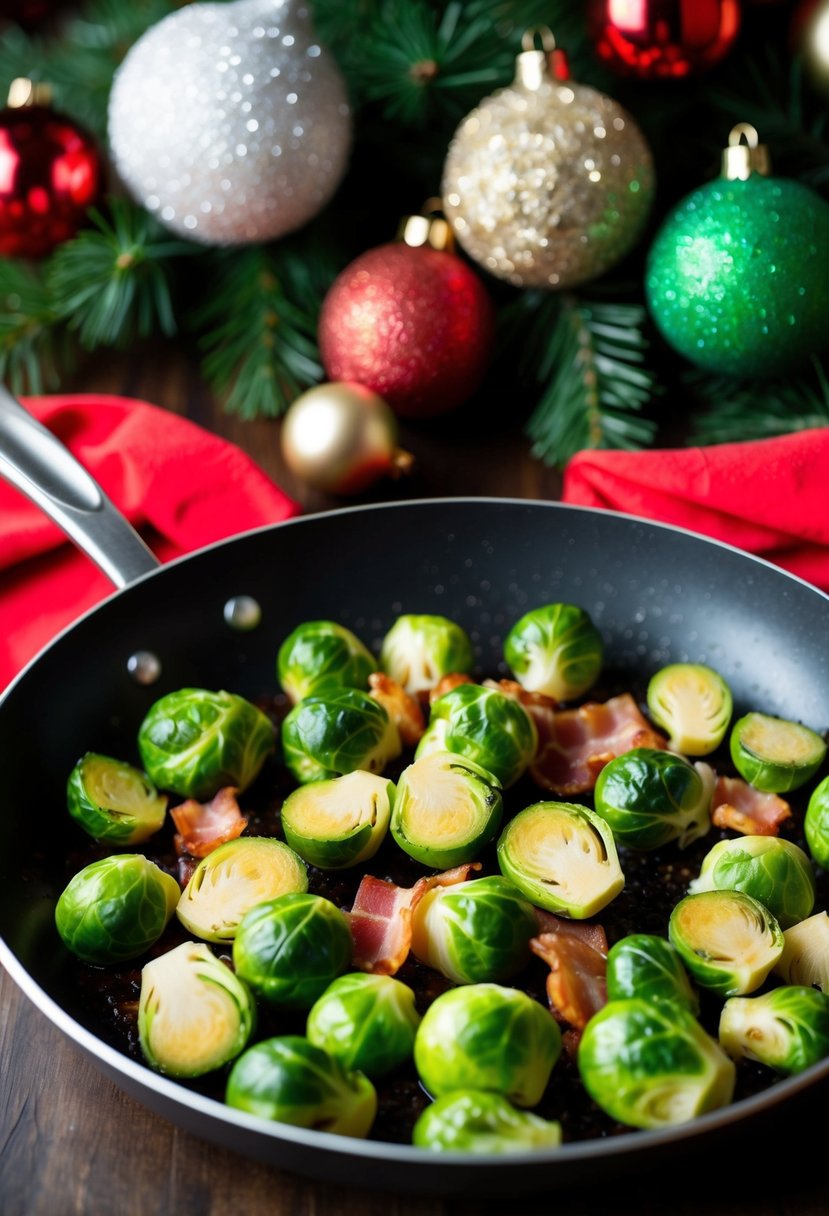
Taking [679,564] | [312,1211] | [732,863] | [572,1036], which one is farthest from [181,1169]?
[679,564]

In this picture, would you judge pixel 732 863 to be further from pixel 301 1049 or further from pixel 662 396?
pixel 662 396

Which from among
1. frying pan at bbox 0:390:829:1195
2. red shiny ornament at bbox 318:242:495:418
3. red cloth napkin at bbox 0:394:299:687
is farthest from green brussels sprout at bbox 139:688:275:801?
red shiny ornament at bbox 318:242:495:418

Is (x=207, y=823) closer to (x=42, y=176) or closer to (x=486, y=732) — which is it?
(x=486, y=732)

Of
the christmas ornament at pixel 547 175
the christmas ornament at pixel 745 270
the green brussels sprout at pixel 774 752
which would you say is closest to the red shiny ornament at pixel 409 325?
the christmas ornament at pixel 547 175

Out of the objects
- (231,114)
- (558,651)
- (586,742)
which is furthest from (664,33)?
(586,742)

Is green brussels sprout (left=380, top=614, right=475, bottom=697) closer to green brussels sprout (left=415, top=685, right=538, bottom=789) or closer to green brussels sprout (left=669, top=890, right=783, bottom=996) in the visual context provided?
green brussels sprout (left=415, top=685, right=538, bottom=789)

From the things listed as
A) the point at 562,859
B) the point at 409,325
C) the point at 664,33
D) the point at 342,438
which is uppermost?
the point at 664,33
